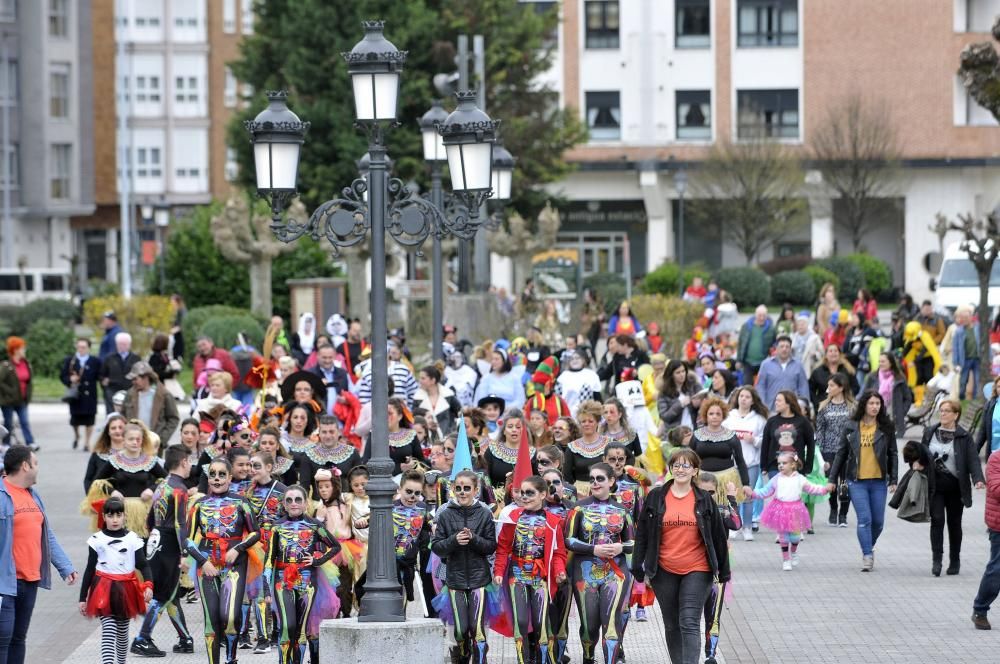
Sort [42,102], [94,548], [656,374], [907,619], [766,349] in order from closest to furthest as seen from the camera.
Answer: [94,548] → [907,619] → [656,374] → [766,349] → [42,102]

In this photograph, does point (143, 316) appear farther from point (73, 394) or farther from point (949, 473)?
point (949, 473)

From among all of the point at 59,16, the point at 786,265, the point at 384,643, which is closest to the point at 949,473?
the point at 384,643

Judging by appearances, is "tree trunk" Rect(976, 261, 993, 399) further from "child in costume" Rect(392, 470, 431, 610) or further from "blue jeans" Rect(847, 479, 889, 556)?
"child in costume" Rect(392, 470, 431, 610)

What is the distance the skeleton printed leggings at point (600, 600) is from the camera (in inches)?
440

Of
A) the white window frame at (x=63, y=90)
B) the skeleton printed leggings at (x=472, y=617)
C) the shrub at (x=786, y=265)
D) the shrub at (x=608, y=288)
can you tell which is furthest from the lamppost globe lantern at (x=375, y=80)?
the white window frame at (x=63, y=90)

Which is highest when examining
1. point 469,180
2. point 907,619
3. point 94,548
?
point 469,180

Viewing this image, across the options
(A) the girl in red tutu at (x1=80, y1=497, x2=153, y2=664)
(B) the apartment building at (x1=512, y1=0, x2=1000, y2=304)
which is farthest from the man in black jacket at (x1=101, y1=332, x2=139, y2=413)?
(B) the apartment building at (x1=512, y1=0, x2=1000, y2=304)

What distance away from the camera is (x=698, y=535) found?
1050 centimetres

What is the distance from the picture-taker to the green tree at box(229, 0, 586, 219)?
41938mm

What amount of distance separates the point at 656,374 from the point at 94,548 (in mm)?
9916

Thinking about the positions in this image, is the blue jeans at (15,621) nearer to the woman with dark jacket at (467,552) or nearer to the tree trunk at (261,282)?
the woman with dark jacket at (467,552)

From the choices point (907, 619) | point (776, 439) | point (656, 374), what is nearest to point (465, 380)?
point (656, 374)

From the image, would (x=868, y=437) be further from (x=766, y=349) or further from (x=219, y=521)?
(x=766, y=349)

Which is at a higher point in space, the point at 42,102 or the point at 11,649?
the point at 42,102
